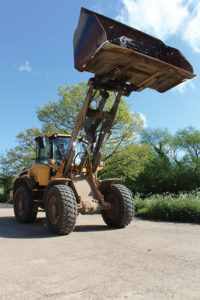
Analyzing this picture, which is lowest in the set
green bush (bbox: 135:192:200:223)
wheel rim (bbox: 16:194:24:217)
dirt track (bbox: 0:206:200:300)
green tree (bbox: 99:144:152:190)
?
dirt track (bbox: 0:206:200:300)

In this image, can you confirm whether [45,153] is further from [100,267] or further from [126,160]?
[126,160]

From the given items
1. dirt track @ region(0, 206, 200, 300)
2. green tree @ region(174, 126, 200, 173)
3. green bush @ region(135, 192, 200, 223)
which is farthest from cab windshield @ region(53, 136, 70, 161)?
green tree @ region(174, 126, 200, 173)

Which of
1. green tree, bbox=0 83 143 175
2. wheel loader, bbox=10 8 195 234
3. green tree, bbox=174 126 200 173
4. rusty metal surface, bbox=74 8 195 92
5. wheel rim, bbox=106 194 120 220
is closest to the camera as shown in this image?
rusty metal surface, bbox=74 8 195 92

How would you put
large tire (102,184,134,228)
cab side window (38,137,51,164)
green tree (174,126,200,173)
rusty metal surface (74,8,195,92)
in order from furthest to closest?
1. green tree (174,126,200,173)
2. cab side window (38,137,51,164)
3. large tire (102,184,134,228)
4. rusty metal surface (74,8,195,92)

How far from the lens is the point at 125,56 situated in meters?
6.05

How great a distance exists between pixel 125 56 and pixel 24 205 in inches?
212

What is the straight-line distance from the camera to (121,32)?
259 inches

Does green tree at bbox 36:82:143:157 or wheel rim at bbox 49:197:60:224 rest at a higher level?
Result: green tree at bbox 36:82:143:157

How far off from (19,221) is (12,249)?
13.3 ft

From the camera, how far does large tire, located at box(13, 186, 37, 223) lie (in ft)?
27.7

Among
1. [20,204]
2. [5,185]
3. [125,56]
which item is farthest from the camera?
[5,185]

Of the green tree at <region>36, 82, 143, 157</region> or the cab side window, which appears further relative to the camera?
the green tree at <region>36, 82, 143, 157</region>

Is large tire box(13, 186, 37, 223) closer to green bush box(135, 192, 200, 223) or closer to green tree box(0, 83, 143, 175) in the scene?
green bush box(135, 192, 200, 223)

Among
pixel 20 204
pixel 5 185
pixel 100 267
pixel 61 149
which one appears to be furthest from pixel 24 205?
pixel 5 185
